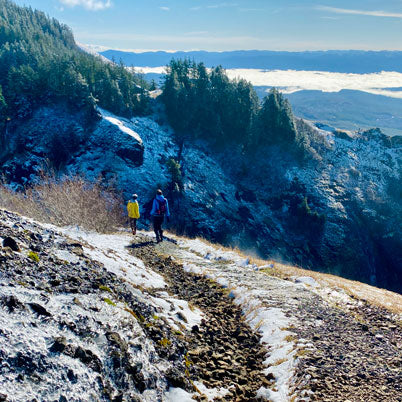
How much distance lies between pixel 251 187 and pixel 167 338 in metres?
57.2

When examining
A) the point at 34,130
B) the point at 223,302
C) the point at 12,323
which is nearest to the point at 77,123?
the point at 34,130

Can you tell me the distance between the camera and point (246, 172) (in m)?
64.8

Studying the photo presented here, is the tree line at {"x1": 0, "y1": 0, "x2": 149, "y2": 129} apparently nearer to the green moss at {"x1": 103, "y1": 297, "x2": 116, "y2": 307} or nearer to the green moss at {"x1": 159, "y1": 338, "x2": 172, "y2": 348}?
the green moss at {"x1": 103, "y1": 297, "x2": 116, "y2": 307}

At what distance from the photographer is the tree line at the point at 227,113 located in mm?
66812

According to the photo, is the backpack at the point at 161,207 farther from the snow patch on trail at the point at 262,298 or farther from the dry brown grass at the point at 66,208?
the dry brown grass at the point at 66,208

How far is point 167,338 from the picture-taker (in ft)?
22.1

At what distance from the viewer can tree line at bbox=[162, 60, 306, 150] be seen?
66812 millimetres

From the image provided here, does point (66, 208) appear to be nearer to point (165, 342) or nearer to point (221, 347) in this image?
point (221, 347)

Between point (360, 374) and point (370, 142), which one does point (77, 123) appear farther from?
point (370, 142)

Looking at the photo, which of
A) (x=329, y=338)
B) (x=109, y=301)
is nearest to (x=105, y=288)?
(x=109, y=301)

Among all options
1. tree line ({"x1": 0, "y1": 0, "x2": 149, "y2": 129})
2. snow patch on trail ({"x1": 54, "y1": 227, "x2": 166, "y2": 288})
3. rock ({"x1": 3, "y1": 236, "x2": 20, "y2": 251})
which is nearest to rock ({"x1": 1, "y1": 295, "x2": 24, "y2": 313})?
rock ({"x1": 3, "y1": 236, "x2": 20, "y2": 251})

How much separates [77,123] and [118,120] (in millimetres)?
7072

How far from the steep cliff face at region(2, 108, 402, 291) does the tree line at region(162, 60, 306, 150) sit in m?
3.23

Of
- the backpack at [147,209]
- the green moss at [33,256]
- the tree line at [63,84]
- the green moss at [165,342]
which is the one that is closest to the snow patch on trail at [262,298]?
the green moss at [165,342]
